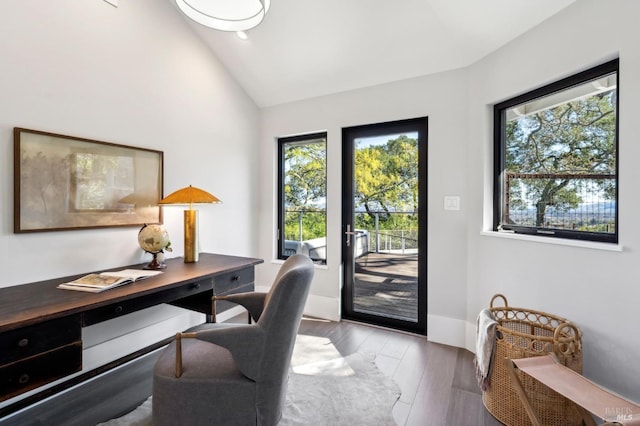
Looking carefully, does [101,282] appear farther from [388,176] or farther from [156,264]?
[388,176]

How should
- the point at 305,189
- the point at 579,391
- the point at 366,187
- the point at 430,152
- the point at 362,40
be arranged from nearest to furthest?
the point at 579,391, the point at 362,40, the point at 430,152, the point at 366,187, the point at 305,189

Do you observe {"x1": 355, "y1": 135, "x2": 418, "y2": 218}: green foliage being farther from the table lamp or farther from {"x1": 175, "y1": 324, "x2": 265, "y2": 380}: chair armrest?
{"x1": 175, "y1": 324, "x2": 265, "y2": 380}: chair armrest

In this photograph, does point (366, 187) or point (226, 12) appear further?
point (366, 187)

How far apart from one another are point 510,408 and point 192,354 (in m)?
1.80

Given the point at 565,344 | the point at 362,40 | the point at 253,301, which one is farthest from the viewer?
the point at 362,40

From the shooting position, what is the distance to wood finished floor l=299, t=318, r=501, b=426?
6.02 ft

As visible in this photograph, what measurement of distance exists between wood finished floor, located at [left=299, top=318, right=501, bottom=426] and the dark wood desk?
132cm

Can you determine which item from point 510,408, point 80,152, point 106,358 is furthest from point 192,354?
point 510,408

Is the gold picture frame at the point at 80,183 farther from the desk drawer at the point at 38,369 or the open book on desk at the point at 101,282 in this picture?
the desk drawer at the point at 38,369

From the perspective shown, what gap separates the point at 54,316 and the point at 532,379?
245cm

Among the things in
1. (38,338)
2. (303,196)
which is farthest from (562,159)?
(38,338)

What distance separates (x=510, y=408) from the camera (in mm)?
1763

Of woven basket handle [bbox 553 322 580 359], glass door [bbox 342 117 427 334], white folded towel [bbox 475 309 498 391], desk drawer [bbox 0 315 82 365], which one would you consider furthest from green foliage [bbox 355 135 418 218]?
desk drawer [bbox 0 315 82 365]

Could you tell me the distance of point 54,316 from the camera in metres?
1.38
